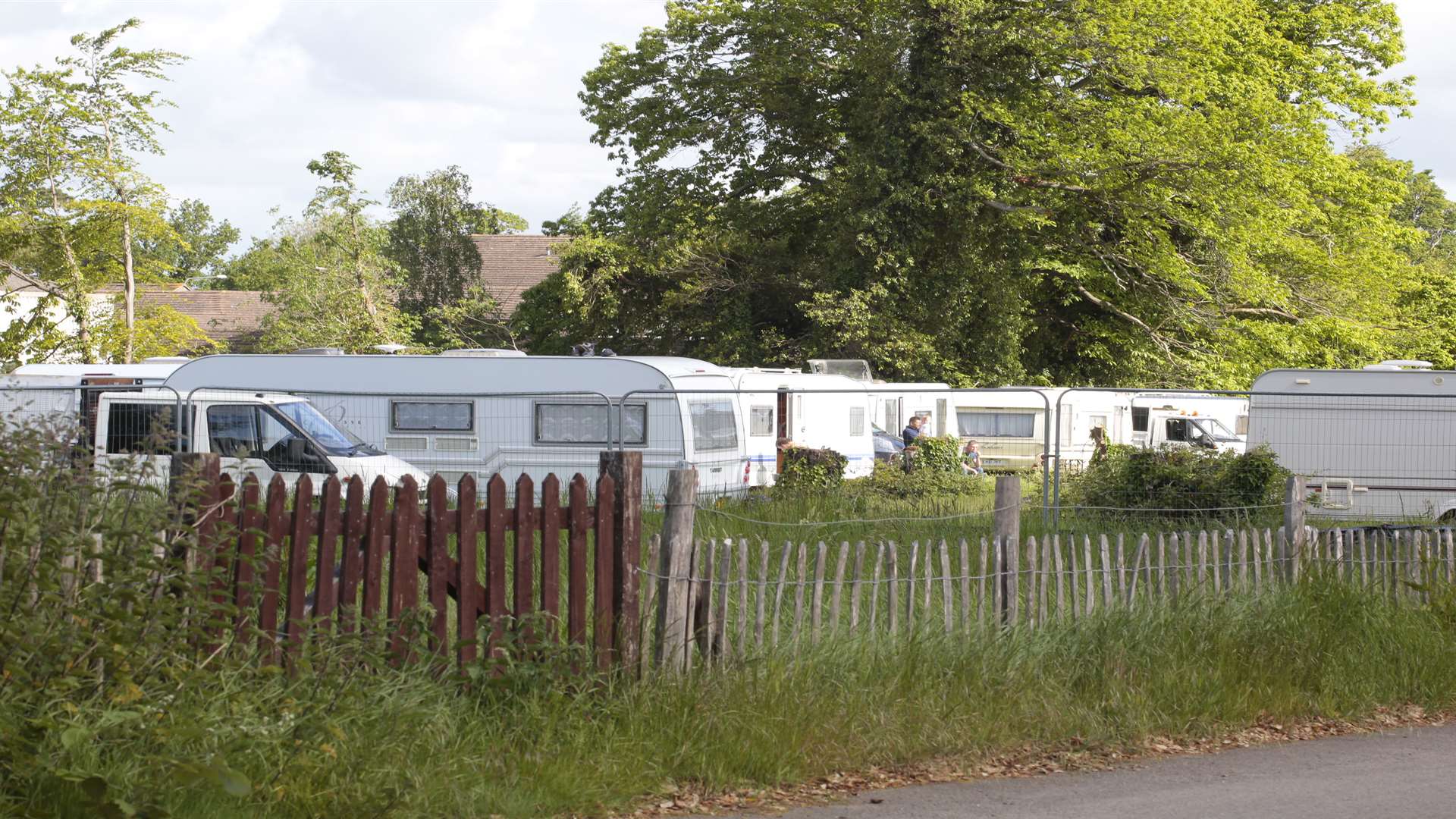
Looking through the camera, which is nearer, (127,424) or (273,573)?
(273,573)

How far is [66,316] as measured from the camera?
28641 mm

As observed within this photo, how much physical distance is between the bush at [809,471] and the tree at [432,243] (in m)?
26.0

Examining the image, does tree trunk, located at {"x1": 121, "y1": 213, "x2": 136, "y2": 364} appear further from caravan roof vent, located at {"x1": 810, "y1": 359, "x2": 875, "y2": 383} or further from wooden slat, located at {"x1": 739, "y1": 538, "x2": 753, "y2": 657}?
wooden slat, located at {"x1": 739, "y1": 538, "x2": 753, "y2": 657}

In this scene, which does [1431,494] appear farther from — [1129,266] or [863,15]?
[863,15]

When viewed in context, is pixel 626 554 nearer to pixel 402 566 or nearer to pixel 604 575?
pixel 604 575

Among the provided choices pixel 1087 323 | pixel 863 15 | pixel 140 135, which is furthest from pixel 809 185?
pixel 140 135

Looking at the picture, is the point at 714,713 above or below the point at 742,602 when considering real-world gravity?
below

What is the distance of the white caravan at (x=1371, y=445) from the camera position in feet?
50.4

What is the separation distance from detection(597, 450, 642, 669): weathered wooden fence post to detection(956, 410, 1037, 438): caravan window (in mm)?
24567

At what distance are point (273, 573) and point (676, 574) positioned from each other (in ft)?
6.04

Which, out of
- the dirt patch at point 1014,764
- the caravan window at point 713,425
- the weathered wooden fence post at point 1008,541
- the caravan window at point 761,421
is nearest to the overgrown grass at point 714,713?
the dirt patch at point 1014,764

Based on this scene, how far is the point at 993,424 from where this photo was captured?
101 feet

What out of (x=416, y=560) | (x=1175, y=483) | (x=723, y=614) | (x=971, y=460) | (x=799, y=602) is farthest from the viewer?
(x=971, y=460)

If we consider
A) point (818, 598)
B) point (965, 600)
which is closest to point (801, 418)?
point (965, 600)
